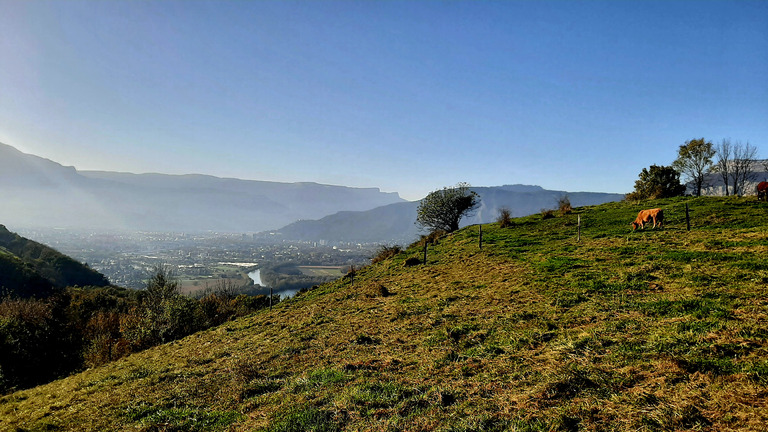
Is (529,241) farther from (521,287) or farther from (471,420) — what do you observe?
(471,420)

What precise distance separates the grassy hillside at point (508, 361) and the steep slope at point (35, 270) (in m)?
65.5

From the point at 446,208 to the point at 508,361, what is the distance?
4613 cm

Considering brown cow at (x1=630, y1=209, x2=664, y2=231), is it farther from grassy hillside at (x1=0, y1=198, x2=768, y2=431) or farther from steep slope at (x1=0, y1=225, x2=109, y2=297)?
steep slope at (x1=0, y1=225, x2=109, y2=297)

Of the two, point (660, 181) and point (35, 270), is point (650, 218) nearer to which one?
point (660, 181)

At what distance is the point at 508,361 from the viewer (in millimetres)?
8102

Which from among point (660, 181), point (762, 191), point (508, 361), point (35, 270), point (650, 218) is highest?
point (660, 181)

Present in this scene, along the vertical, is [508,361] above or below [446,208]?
below

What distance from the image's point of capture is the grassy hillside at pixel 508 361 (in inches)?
220

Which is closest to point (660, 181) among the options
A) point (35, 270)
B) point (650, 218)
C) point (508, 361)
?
point (650, 218)

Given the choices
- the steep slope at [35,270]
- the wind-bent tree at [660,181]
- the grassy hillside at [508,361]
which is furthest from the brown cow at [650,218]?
the steep slope at [35,270]

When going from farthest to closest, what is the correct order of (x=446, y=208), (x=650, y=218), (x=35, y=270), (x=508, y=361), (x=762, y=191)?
(x=35, y=270), (x=446, y=208), (x=762, y=191), (x=650, y=218), (x=508, y=361)

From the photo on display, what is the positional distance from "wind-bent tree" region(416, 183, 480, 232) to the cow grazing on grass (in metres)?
31.9

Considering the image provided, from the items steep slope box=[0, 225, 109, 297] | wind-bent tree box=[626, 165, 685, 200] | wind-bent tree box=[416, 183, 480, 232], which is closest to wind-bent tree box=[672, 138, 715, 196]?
wind-bent tree box=[626, 165, 685, 200]

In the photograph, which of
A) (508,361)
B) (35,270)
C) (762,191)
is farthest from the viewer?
(35,270)
